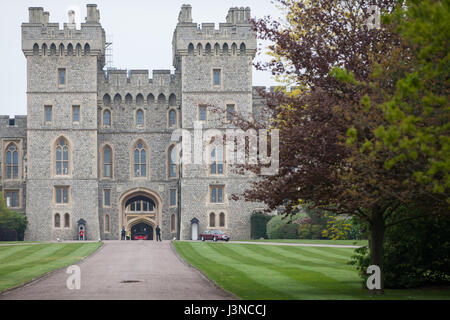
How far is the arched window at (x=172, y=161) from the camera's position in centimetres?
5859

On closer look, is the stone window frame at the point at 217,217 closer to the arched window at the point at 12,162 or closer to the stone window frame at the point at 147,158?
the stone window frame at the point at 147,158

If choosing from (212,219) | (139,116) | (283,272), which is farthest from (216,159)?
(283,272)

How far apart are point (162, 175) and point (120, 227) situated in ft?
17.3

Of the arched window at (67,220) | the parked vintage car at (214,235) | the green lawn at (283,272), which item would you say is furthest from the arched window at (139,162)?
the green lawn at (283,272)

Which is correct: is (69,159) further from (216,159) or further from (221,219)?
(221,219)

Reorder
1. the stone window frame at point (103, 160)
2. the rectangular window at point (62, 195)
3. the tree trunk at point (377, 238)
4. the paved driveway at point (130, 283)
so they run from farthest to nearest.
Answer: the stone window frame at point (103, 160), the rectangular window at point (62, 195), the tree trunk at point (377, 238), the paved driveway at point (130, 283)

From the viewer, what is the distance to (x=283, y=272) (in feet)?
83.8

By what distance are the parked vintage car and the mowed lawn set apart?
9909 millimetres

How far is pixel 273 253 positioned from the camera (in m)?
36.4

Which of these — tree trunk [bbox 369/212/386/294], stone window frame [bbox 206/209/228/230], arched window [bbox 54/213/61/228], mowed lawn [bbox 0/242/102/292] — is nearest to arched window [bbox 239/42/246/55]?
stone window frame [bbox 206/209/228/230]

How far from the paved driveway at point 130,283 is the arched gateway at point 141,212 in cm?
2507

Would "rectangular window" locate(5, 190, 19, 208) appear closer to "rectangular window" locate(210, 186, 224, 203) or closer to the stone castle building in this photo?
the stone castle building

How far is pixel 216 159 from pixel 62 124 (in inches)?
473

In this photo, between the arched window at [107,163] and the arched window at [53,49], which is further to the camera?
the arched window at [107,163]
